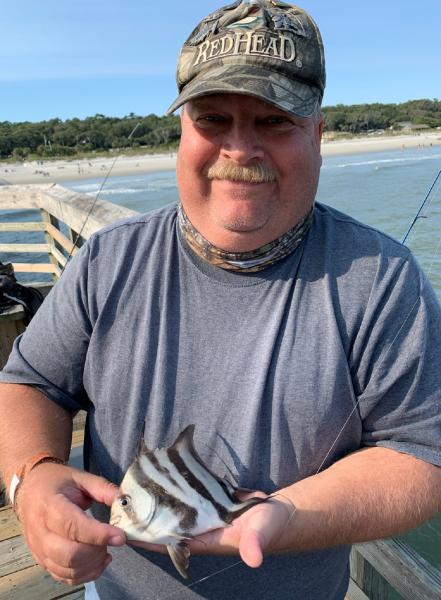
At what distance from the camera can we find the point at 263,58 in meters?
1.43

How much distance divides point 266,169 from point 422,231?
846 cm

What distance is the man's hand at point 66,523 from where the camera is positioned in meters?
1.23

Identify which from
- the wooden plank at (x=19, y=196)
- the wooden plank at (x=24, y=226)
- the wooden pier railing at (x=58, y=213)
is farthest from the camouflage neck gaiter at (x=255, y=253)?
the wooden plank at (x=24, y=226)

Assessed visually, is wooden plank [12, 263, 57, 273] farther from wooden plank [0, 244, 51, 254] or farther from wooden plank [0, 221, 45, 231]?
wooden plank [0, 221, 45, 231]

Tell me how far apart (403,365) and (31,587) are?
2141 millimetres

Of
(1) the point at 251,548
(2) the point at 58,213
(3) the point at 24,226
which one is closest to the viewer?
(1) the point at 251,548

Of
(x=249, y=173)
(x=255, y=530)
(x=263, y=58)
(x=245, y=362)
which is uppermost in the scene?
(x=263, y=58)

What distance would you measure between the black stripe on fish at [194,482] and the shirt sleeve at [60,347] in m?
0.45

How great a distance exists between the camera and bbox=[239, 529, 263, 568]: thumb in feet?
3.57

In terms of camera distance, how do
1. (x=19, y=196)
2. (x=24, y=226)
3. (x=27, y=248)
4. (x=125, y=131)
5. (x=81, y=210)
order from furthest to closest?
(x=27, y=248), (x=24, y=226), (x=19, y=196), (x=125, y=131), (x=81, y=210)

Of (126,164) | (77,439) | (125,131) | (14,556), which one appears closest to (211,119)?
(14,556)

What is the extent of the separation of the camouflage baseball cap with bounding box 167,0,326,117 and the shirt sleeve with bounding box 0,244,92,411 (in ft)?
2.10

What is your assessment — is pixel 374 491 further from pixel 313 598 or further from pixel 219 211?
pixel 219 211

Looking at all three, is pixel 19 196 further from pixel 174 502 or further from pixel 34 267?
pixel 174 502
